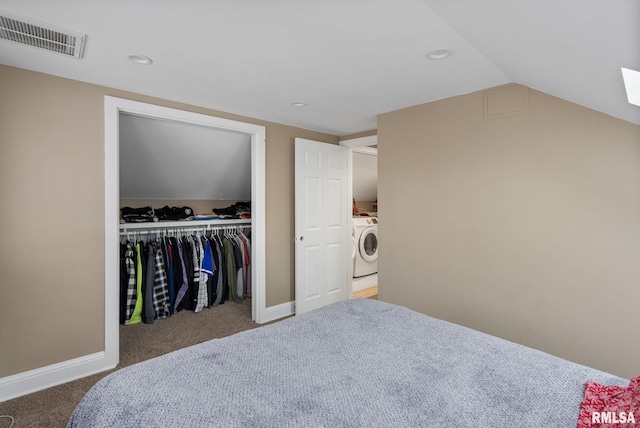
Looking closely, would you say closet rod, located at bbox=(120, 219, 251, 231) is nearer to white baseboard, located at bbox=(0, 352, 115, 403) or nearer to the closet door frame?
the closet door frame

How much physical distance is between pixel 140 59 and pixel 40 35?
0.48 meters

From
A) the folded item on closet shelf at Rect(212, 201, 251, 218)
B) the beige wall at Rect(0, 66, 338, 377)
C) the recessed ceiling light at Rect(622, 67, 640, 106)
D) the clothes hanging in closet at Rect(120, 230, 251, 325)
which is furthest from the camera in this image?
the folded item on closet shelf at Rect(212, 201, 251, 218)

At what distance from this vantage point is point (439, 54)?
75.8 inches

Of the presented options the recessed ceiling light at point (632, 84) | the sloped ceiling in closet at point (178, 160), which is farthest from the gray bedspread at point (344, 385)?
the sloped ceiling in closet at point (178, 160)

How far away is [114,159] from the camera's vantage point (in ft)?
8.06

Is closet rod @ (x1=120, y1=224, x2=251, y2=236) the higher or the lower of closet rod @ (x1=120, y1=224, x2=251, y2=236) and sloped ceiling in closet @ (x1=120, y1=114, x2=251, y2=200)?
the lower

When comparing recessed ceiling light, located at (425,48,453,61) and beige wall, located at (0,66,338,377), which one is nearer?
recessed ceiling light, located at (425,48,453,61)

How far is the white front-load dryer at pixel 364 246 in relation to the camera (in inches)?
187

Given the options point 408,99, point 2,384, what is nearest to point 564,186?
point 408,99

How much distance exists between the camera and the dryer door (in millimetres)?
4832

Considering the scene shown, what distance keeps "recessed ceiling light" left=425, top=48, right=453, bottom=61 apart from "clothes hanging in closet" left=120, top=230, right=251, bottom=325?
312 centimetres

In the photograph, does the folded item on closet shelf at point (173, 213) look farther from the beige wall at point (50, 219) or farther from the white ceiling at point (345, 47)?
the white ceiling at point (345, 47)

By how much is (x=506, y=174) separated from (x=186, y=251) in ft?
11.1

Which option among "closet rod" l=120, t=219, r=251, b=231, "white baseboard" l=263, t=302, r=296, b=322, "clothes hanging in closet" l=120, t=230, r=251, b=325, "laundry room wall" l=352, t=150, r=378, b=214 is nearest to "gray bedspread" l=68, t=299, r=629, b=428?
"white baseboard" l=263, t=302, r=296, b=322
